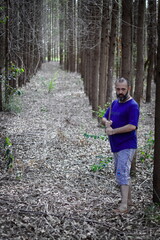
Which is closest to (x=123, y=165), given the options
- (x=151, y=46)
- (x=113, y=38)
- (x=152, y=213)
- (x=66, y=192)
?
(x=152, y=213)

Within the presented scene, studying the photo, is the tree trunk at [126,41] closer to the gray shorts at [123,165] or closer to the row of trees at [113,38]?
the row of trees at [113,38]

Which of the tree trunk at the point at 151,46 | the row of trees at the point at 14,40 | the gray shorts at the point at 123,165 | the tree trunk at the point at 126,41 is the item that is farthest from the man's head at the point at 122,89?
the tree trunk at the point at 151,46

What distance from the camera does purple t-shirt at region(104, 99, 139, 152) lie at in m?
4.28

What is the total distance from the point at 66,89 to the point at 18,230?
23.3 m

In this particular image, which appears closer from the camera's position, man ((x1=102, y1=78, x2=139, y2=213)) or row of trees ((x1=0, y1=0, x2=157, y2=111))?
man ((x1=102, y1=78, x2=139, y2=213))

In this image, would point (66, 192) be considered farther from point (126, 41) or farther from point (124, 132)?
point (126, 41)

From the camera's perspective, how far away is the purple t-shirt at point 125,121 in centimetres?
428

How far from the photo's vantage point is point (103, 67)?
13086 millimetres

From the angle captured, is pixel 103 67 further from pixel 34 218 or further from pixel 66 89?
pixel 66 89

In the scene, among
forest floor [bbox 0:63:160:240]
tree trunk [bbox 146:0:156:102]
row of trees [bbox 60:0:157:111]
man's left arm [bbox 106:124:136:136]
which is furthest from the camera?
tree trunk [bbox 146:0:156:102]

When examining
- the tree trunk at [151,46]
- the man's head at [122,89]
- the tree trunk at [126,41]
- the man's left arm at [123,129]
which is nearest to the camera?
the man's left arm at [123,129]

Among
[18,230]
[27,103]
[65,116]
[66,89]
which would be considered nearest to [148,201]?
[18,230]

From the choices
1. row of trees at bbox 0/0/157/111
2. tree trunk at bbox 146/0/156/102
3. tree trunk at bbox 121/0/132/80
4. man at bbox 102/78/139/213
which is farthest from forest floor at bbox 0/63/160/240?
tree trunk at bbox 146/0/156/102

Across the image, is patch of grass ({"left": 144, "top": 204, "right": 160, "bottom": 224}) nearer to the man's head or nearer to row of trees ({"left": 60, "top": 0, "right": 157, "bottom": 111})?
the man's head
